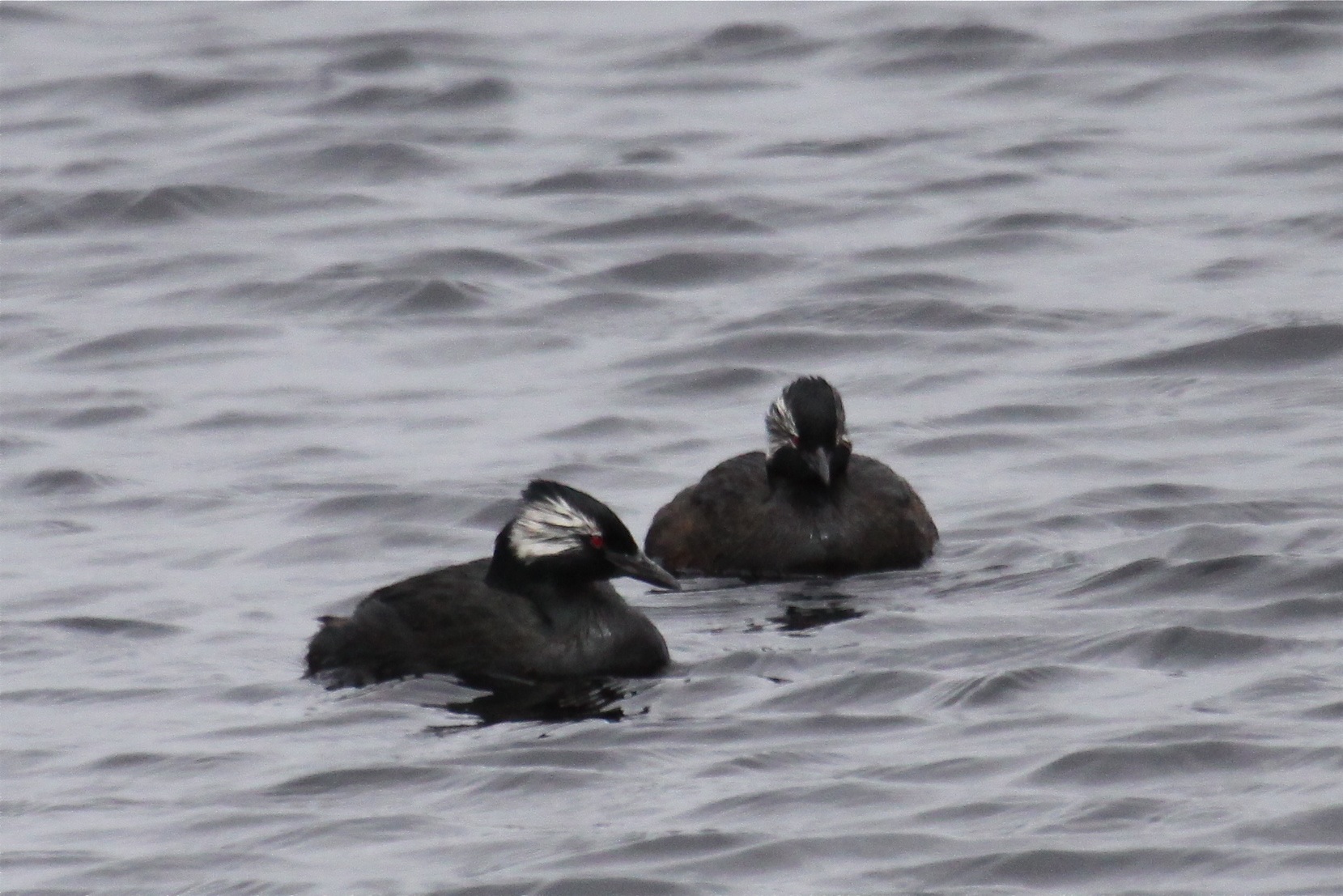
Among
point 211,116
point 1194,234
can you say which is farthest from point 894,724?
point 211,116

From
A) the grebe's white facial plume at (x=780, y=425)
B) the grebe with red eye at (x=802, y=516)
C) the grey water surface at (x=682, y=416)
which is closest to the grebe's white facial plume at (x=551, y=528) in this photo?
the grey water surface at (x=682, y=416)

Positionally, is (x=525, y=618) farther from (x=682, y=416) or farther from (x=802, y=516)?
(x=682, y=416)

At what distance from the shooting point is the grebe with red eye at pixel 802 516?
14.6 m

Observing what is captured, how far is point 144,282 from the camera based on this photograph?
2188 cm

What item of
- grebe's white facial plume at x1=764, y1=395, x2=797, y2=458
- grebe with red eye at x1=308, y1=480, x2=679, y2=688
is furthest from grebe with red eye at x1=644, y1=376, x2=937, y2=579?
grebe with red eye at x1=308, y1=480, x2=679, y2=688

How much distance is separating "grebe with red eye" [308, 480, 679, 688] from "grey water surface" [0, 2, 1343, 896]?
0.77 ft

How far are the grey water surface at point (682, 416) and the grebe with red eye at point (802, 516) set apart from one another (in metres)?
0.20

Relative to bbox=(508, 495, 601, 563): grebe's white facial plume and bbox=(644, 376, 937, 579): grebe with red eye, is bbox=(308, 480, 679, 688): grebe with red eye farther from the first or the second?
bbox=(644, 376, 937, 579): grebe with red eye

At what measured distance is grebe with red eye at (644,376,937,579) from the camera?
14.6 metres

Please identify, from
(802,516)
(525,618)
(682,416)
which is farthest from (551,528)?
(682,416)

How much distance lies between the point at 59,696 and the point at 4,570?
2.35 meters

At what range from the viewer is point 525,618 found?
42.2ft

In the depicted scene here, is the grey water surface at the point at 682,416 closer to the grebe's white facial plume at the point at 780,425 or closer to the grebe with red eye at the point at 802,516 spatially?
the grebe with red eye at the point at 802,516

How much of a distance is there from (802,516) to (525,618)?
7.69 ft
